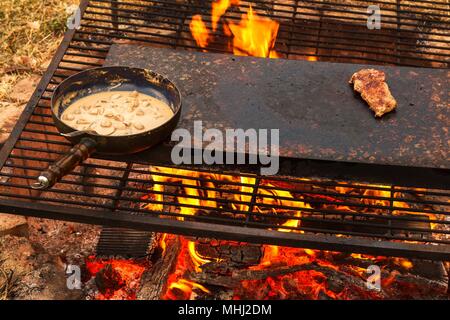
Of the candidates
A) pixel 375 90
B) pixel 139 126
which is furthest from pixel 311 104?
pixel 139 126

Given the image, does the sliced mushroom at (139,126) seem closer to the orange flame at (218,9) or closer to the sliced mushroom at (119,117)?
the sliced mushroom at (119,117)

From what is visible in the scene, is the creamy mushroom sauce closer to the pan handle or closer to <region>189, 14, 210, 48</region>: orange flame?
the pan handle

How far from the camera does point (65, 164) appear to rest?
112 inches

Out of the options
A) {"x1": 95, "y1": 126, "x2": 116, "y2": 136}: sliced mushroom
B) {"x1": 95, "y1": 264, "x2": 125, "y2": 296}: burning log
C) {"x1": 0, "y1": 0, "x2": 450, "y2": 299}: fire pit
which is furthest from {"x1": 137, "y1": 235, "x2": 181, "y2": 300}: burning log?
{"x1": 95, "y1": 126, "x2": 116, "y2": 136}: sliced mushroom

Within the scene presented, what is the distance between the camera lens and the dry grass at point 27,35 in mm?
5320

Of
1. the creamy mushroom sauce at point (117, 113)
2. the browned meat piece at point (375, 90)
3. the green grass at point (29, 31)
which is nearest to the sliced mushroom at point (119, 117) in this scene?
the creamy mushroom sauce at point (117, 113)

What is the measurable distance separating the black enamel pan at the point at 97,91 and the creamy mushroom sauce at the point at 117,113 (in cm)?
5

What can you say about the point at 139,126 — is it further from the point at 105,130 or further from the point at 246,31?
the point at 246,31

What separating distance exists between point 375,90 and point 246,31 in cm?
164

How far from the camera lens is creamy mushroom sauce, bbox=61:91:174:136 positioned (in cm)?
328
